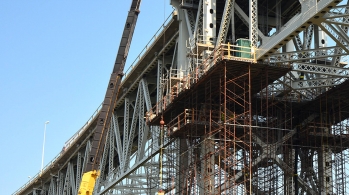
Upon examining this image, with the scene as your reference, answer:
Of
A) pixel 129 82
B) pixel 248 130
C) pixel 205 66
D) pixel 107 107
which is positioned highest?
pixel 129 82

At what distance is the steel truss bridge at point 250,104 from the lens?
139ft

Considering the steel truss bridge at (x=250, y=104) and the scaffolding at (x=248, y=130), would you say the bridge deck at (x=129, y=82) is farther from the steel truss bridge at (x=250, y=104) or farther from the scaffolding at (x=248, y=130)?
the scaffolding at (x=248, y=130)

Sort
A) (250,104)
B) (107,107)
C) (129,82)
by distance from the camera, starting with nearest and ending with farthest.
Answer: (250,104)
(107,107)
(129,82)

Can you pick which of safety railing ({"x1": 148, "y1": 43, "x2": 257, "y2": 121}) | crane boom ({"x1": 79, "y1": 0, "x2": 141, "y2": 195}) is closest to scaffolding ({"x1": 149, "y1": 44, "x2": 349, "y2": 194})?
safety railing ({"x1": 148, "y1": 43, "x2": 257, "y2": 121})

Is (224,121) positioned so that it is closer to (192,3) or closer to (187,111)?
(187,111)

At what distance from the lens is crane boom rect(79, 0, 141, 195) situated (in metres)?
44.8

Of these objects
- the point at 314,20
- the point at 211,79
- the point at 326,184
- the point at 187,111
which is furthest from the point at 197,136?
the point at 314,20

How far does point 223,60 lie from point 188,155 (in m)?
8.90

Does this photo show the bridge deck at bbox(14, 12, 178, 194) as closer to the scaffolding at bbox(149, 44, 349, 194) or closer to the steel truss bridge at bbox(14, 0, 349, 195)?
the steel truss bridge at bbox(14, 0, 349, 195)

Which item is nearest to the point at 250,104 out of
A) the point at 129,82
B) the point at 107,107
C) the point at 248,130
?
the point at 248,130

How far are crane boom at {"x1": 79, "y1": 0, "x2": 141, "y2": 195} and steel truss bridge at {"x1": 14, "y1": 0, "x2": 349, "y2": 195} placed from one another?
323 centimetres

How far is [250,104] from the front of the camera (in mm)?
41531

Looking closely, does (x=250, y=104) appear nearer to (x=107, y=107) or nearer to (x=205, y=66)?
(x=205, y=66)

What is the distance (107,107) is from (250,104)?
1049cm
